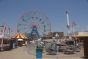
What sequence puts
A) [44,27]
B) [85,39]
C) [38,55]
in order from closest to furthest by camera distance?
[38,55]
[85,39]
[44,27]

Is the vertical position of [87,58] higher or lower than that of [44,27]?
lower

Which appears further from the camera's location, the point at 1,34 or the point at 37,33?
the point at 1,34

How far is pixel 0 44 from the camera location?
4262cm

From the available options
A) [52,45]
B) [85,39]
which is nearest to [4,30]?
[52,45]

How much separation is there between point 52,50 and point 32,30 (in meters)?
7.63

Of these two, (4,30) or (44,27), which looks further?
(4,30)

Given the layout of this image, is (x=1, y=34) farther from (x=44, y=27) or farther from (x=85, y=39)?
(x=85, y=39)

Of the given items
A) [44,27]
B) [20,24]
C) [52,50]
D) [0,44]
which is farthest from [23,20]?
[0,44]

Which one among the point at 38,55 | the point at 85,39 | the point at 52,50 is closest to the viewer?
the point at 38,55

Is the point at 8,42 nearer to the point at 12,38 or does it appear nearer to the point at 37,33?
the point at 12,38

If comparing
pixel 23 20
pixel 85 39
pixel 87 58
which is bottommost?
pixel 87 58

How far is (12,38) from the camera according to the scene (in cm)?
5028

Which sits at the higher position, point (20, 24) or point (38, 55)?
point (20, 24)

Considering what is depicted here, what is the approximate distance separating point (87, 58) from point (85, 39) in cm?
163
